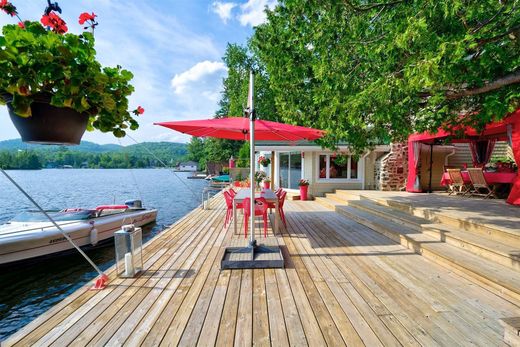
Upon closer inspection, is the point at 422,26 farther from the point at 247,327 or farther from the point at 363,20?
the point at 247,327

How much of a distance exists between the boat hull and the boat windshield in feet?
0.68

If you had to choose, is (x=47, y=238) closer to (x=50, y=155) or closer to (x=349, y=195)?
(x=50, y=155)

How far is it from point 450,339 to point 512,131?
6.61 metres

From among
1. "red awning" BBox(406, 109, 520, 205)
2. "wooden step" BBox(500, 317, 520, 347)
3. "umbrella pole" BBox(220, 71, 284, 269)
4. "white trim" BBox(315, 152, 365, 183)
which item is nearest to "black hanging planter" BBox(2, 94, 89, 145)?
"umbrella pole" BBox(220, 71, 284, 269)

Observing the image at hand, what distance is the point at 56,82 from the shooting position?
4.06 ft

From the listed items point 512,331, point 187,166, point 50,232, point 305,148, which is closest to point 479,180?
point 305,148

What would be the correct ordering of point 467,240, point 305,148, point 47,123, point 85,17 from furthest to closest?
point 305,148 → point 467,240 → point 85,17 → point 47,123

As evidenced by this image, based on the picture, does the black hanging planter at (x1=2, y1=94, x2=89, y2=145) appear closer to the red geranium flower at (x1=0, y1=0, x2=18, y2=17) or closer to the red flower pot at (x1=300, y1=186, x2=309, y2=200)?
the red geranium flower at (x1=0, y1=0, x2=18, y2=17)

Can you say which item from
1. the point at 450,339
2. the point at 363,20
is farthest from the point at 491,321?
the point at 363,20

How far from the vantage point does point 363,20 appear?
18.0 feet

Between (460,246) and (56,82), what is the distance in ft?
17.8

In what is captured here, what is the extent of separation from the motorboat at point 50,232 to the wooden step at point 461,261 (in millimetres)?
8217

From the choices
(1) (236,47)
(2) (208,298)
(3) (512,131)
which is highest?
(1) (236,47)

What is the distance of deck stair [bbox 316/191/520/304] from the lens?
3.17m
